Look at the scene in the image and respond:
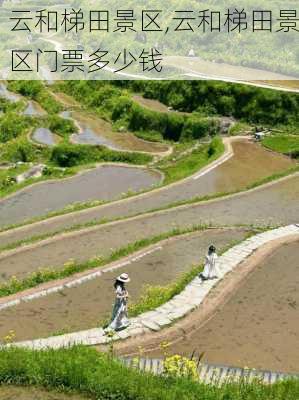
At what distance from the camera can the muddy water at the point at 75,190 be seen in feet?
100

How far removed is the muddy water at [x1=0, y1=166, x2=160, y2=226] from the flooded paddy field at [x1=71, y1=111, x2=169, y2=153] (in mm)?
8559

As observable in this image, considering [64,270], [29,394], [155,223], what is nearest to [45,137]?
[155,223]

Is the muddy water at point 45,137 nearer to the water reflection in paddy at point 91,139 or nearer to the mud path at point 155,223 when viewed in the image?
the water reflection in paddy at point 91,139

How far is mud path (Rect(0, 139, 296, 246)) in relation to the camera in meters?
25.9

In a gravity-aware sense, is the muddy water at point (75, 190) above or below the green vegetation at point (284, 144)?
below

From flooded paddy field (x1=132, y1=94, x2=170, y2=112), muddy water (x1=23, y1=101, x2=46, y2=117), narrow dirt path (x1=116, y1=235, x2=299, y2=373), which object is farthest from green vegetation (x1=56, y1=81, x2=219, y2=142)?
narrow dirt path (x1=116, y1=235, x2=299, y2=373)

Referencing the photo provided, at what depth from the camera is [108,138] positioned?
52.0 m

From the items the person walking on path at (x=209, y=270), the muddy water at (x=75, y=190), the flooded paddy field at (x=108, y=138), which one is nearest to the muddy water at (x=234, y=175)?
the muddy water at (x=75, y=190)

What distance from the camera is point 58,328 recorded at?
14.7 metres

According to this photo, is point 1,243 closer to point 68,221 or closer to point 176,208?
point 68,221

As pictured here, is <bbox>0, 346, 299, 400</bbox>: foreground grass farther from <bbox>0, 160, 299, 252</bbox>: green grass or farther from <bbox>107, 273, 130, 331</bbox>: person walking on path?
<bbox>0, 160, 299, 252</bbox>: green grass

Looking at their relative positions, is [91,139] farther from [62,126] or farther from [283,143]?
[283,143]

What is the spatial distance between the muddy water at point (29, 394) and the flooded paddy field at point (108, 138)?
1419 inches

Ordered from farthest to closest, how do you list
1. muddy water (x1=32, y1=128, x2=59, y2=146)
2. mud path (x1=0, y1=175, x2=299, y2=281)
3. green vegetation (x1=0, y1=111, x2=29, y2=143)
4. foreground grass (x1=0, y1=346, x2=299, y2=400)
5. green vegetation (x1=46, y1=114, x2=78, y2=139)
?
green vegetation (x1=0, y1=111, x2=29, y2=143), green vegetation (x1=46, y1=114, x2=78, y2=139), muddy water (x1=32, y1=128, x2=59, y2=146), mud path (x1=0, y1=175, x2=299, y2=281), foreground grass (x1=0, y1=346, x2=299, y2=400)
